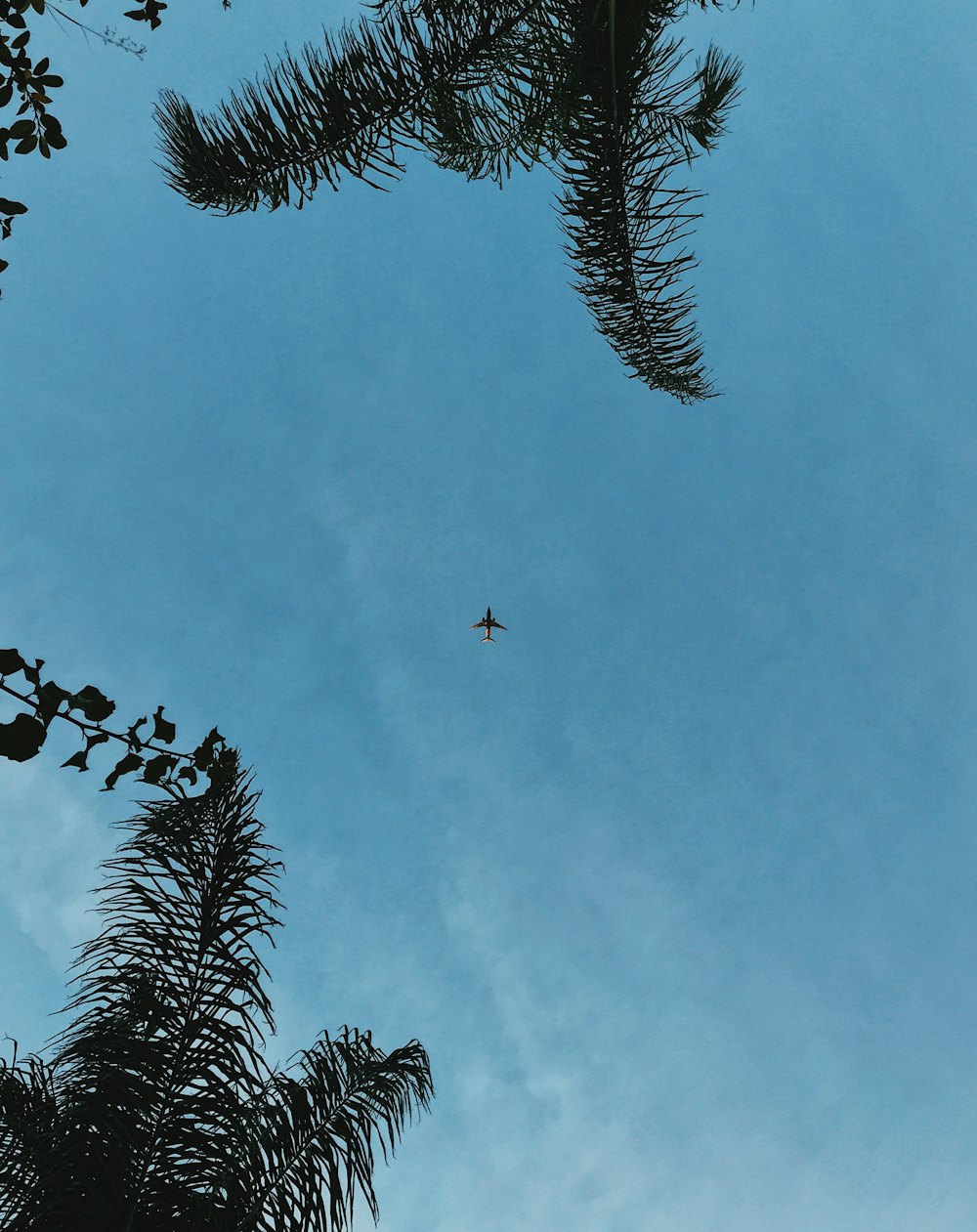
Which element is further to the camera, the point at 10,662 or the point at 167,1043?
the point at 167,1043

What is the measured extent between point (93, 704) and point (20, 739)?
243 mm

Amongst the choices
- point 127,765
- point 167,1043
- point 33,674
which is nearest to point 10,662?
point 33,674

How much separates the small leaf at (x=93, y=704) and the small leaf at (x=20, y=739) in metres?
0.19

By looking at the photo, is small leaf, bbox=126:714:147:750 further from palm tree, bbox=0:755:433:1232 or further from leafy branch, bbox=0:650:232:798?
palm tree, bbox=0:755:433:1232

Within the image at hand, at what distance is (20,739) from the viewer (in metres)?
1.24

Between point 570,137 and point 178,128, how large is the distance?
135cm

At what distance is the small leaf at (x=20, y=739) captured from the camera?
1.23 m

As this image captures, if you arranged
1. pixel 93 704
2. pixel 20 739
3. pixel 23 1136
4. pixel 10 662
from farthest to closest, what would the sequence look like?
pixel 23 1136
pixel 93 704
pixel 10 662
pixel 20 739

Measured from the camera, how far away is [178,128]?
9.20 ft

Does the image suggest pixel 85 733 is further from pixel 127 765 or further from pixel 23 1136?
pixel 23 1136

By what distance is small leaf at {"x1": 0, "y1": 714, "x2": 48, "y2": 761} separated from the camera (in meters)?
1.23

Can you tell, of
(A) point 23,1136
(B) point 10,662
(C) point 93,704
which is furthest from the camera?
(A) point 23,1136

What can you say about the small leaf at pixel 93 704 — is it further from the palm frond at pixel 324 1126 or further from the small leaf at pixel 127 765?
the palm frond at pixel 324 1126

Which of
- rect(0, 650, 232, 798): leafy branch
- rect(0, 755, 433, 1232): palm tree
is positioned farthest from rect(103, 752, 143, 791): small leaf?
rect(0, 755, 433, 1232): palm tree
